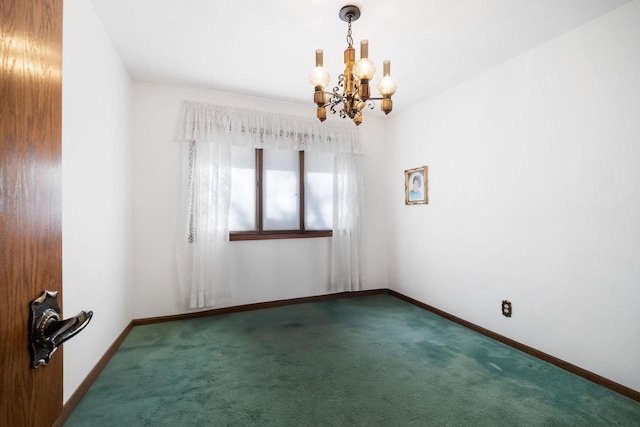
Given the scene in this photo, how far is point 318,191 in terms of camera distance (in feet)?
13.3

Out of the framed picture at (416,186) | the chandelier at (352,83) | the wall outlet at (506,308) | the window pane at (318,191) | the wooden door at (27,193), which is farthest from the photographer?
the window pane at (318,191)

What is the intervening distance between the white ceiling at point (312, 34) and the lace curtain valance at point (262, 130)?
0.37 meters

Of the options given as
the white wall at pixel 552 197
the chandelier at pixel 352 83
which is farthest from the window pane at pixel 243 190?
the white wall at pixel 552 197

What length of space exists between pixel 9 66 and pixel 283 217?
11.3 feet

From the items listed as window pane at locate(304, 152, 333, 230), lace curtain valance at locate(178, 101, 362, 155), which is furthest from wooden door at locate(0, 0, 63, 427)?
window pane at locate(304, 152, 333, 230)

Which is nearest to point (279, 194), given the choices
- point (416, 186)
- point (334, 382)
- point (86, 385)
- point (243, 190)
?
point (243, 190)

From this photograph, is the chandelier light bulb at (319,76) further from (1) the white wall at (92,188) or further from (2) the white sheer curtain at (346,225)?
(2) the white sheer curtain at (346,225)

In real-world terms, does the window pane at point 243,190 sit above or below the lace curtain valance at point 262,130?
below

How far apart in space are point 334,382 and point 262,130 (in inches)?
113

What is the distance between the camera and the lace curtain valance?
336cm

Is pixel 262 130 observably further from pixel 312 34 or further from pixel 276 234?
pixel 312 34

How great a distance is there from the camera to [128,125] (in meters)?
3.05

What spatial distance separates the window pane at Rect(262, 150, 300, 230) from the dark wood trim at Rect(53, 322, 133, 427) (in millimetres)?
1923

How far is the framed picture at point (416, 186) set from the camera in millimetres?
3714
